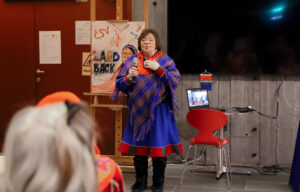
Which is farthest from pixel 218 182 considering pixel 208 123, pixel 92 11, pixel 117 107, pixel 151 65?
pixel 92 11

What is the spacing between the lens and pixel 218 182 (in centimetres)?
436

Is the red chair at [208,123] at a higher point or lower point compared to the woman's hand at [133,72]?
lower

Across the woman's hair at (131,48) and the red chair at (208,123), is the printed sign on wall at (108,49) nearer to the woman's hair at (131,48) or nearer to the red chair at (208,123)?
the woman's hair at (131,48)

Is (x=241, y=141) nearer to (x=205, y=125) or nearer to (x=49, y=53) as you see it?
(x=205, y=125)

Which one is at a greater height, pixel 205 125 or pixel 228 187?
pixel 205 125

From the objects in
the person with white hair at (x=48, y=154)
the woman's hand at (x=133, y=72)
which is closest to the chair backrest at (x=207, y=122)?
the woman's hand at (x=133, y=72)

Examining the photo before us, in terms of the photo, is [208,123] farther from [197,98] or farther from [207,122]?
[197,98]

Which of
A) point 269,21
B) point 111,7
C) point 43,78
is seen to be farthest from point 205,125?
point 43,78

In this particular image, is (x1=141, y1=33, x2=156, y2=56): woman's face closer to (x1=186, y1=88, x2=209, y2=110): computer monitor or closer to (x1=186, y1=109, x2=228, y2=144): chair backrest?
(x1=186, y1=109, x2=228, y2=144): chair backrest

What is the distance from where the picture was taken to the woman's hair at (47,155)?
29.5 inches

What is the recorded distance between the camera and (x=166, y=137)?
386cm

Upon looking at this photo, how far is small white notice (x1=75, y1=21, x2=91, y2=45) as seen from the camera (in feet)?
17.4

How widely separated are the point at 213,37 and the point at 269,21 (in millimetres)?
644

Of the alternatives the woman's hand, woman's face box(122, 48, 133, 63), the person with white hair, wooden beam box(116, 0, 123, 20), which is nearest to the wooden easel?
wooden beam box(116, 0, 123, 20)
